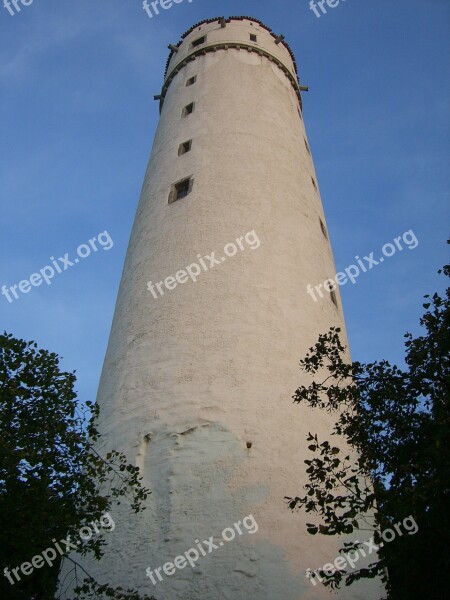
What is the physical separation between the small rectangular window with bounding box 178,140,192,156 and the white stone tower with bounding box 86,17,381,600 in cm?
7

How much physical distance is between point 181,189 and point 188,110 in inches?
177

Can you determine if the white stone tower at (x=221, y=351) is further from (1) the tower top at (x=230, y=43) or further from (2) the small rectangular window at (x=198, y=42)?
(2) the small rectangular window at (x=198, y=42)

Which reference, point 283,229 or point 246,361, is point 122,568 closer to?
point 246,361

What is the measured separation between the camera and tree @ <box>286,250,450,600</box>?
6.14 meters

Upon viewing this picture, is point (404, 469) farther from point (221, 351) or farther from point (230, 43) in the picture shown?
point (230, 43)

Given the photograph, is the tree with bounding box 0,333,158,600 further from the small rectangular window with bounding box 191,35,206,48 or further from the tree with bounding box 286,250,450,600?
the small rectangular window with bounding box 191,35,206,48

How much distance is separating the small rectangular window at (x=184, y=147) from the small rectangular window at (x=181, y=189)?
5.05ft

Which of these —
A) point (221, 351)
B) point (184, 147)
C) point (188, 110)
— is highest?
point (188, 110)

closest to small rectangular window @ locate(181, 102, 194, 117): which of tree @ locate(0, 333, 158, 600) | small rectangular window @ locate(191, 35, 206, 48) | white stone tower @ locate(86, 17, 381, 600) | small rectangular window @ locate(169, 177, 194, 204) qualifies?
white stone tower @ locate(86, 17, 381, 600)

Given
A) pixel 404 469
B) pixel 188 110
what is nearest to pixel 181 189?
pixel 188 110

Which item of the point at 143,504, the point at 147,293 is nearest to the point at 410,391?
the point at 143,504

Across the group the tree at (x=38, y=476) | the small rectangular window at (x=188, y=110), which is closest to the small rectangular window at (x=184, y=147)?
the small rectangular window at (x=188, y=110)

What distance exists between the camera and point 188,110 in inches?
794

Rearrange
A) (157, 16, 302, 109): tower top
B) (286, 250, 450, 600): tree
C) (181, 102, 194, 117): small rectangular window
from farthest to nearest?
(157, 16, 302, 109): tower top
(181, 102, 194, 117): small rectangular window
(286, 250, 450, 600): tree
